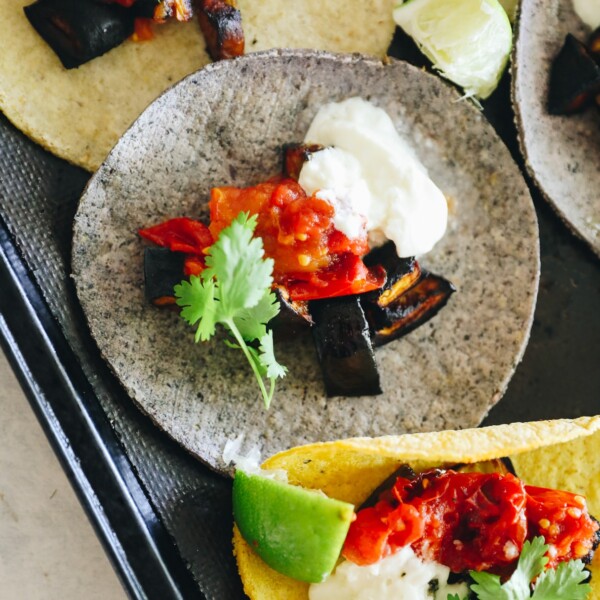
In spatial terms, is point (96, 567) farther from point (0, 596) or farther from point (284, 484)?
point (284, 484)

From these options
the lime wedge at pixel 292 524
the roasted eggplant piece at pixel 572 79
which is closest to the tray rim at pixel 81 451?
the lime wedge at pixel 292 524

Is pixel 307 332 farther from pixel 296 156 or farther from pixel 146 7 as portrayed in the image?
pixel 146 7

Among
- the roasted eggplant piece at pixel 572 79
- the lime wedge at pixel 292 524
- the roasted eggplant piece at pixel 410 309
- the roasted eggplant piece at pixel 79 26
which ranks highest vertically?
the roasted eggplant piece at pixel 79 26

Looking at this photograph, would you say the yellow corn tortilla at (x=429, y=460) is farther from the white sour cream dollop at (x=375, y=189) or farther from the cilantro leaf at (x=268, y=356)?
the white sour cream dollop at (x=375, y=189)

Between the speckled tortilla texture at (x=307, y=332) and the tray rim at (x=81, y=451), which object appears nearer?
the tray rim at (x=81, y=451)

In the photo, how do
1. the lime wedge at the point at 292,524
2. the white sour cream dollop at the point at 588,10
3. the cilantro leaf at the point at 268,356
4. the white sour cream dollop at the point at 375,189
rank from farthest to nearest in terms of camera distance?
the white sour cream dollop at the point at 588,10 < the white sour cream dollop at the point at 375,189 < the cilantro leaf at the point at 268,356 < the lime wedge at the point at 292,524

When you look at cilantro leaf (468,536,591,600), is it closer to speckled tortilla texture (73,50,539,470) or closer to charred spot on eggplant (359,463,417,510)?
charred spot on eggplant (359,463,417,510)

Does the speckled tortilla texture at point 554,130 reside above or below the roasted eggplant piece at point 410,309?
above
